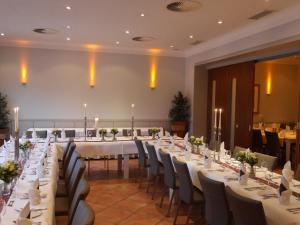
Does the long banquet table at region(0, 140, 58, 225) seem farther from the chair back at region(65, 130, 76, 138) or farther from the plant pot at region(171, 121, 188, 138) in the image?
the plant pot at region(171, 121, 188, 138)

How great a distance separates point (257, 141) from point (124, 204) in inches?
221

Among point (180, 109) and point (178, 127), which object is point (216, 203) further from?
point (180, 109)

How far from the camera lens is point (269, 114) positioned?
10938 mm

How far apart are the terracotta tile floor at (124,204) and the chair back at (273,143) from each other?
4130 mm

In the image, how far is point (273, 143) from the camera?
8.53 m

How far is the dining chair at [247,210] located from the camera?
8.07 ft

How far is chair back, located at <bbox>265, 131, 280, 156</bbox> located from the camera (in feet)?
27.6

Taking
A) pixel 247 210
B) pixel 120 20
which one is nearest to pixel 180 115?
pixel 120 20

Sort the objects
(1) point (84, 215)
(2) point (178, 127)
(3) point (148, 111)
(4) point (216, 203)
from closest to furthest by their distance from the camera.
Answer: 1. (1) point (84, 215)
2. (4) point (216, 203)
3. (2) point (178, 127)
4. (3) point (148, 111)

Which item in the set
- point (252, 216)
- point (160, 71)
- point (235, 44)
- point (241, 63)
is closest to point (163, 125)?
point (160, 71)

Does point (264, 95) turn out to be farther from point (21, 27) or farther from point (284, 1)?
point (21, 27)

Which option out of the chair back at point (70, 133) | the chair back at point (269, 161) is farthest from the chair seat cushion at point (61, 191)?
the chair back at point (70, 133)

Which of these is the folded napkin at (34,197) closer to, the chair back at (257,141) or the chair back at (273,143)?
the chair back at (273,143)

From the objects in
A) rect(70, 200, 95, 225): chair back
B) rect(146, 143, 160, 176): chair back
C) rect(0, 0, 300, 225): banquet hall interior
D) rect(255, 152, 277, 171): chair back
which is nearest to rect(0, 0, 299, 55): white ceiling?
rect(0, 0, 300, 225): banquet hall interior
